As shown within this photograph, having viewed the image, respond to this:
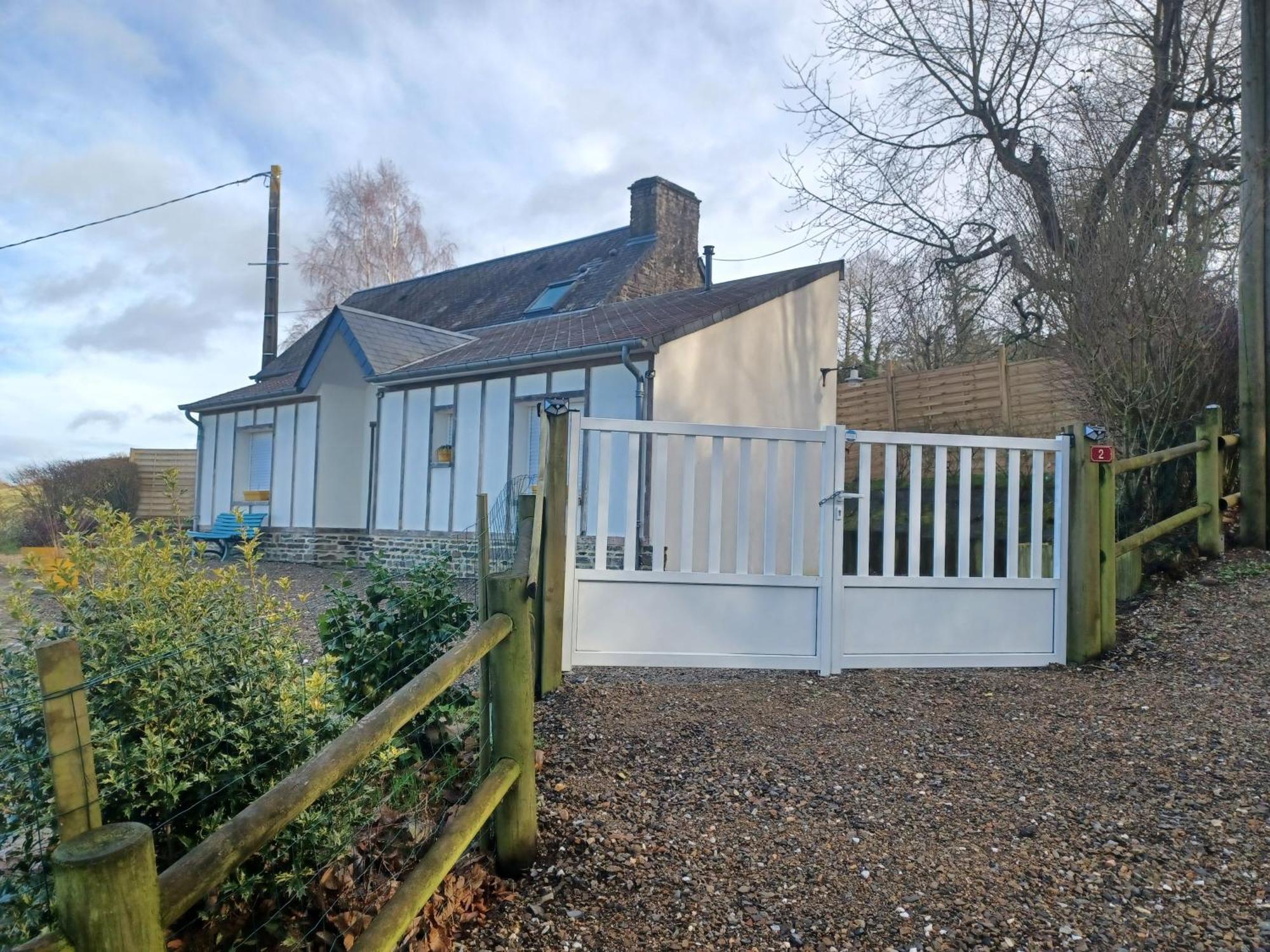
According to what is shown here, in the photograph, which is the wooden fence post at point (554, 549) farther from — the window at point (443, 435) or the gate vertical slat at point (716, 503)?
the window at point (443, 435)

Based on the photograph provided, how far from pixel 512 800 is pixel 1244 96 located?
8.14 meters

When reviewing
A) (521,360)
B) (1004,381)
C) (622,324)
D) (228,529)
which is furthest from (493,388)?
(1004,381)

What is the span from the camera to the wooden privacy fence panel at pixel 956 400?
14.2 m

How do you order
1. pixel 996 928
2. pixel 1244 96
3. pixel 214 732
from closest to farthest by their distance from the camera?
1. pixel 214 732
2. pixel 996 928
3. pixel 1244 96

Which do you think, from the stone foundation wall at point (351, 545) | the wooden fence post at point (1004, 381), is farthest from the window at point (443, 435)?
the wooden fence post at point (1004, 381)

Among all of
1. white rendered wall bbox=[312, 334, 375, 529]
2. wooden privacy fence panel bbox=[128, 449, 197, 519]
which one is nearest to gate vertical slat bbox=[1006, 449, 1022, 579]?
white rendered wall bbox=[312, 334, 375, 529]

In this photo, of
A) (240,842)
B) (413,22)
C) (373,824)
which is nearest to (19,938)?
(240,842)

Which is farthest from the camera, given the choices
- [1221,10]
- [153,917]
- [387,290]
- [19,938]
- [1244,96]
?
[387,290]

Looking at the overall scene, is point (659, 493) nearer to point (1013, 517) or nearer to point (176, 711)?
point (1013, 517)

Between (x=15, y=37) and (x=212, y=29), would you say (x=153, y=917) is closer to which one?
(x=15, y=37)

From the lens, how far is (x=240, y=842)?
1.48 meters

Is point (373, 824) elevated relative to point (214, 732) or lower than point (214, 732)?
lower

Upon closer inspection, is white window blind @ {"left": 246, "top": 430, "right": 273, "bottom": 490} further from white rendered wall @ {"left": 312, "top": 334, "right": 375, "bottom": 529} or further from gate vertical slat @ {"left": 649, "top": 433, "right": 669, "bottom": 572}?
gate vertical slat @ {"left": 649, "top": 433, "right": 669, "bottom": 572}

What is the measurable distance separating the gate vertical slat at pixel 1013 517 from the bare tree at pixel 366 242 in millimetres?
25999
